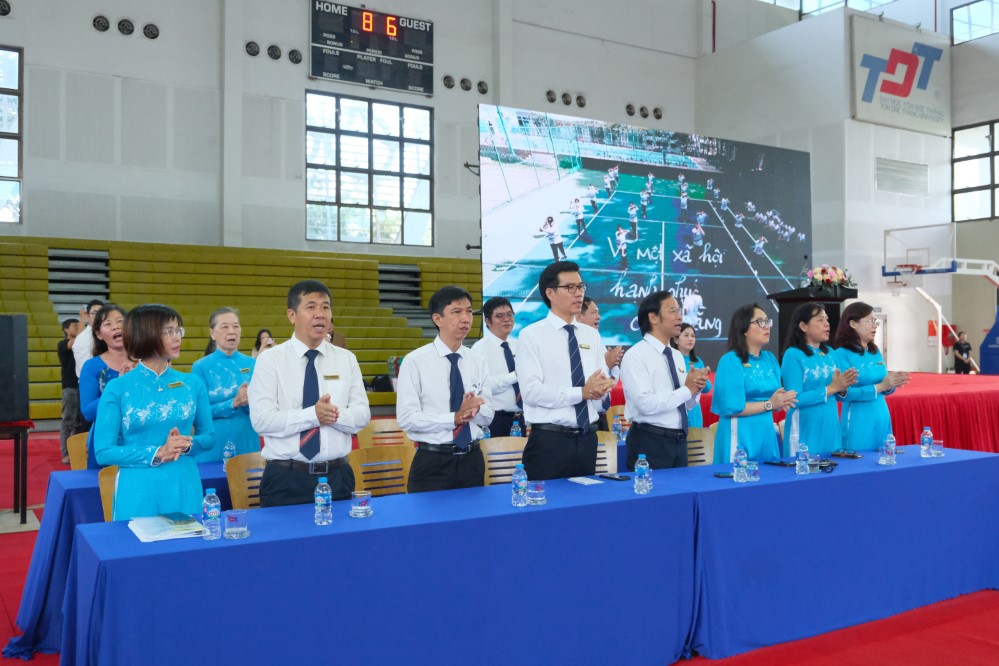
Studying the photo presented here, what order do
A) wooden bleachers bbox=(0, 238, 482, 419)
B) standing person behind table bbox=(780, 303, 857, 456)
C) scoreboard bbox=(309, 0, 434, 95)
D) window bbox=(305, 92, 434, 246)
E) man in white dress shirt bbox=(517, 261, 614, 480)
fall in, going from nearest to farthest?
man in white dress shirt bbox=(517, 261, 614, 480) < standing person behind table bbox=(780, 303, 857, 456) < wooden bleachers bbox=(0, 238, 482, 419) < scoreboard bbox=(309, 0, 434, 95) < window bbox=(305, 92, 434, 246)

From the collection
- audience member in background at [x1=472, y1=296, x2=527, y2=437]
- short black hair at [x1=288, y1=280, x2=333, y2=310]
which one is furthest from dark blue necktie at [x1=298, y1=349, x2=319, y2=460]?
audience member in background at [x1=472, y1=296, x2=527, y2=437]

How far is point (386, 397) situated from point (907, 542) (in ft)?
30.4

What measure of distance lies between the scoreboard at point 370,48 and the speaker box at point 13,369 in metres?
9.93

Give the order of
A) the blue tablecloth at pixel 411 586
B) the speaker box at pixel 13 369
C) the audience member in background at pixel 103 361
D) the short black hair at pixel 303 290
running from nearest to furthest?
the blue tablecloth at pixel 411 586 → the short black hair at pixel 303 290 → the audience member in background at pixel 103 361 → the speaker box at pixel 13 369

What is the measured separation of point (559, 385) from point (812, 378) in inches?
71.1

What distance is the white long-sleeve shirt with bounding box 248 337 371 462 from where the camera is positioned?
290 centimetres

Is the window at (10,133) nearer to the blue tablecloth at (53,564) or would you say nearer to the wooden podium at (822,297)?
the blue tablecloth at (53,564)

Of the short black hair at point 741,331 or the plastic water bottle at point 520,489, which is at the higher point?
the short black hair at point 741,331

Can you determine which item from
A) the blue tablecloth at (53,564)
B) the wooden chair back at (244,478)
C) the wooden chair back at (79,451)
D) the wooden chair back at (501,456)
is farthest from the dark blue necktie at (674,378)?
the wooden chair back at (79,451)

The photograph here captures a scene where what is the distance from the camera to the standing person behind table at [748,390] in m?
3.99

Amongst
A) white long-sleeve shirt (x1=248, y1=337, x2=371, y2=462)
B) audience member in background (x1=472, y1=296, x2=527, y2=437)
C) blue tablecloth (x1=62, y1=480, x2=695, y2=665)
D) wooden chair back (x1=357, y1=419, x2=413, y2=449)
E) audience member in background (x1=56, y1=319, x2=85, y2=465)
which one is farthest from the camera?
audience member in background (x1=56, y1=319, x2=85, y2=465)

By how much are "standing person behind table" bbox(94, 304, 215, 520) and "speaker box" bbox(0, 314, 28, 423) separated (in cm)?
276

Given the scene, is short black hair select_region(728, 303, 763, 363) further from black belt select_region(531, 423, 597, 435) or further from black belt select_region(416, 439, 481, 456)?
black belt select_region(416, 439, 481, 456)

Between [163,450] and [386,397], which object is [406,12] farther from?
[163,450]
